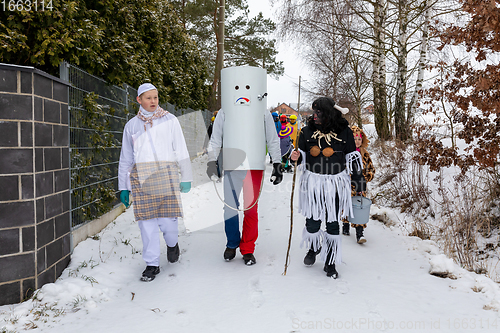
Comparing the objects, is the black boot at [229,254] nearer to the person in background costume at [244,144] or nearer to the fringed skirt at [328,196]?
the person in background costume at [244,144]

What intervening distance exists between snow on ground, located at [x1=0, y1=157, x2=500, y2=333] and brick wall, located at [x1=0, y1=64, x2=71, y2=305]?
0.19 metres

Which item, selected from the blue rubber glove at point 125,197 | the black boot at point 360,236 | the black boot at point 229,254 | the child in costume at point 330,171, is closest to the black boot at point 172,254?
the black boot at point 229,254

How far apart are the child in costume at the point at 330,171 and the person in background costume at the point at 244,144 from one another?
418 millimetres

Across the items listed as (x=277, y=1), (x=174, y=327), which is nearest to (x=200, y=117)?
(x=277, y=1)

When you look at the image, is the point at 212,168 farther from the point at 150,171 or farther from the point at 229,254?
the point at 229,254

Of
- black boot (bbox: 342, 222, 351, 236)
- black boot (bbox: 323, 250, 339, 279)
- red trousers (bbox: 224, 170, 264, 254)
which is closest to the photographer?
black boot (bbox: 323, 250, 339, 279)

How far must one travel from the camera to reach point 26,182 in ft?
8.64

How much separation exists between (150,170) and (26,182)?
1.03 m

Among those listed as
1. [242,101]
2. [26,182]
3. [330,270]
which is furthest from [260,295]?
[26,182]

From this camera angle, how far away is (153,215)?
330cm

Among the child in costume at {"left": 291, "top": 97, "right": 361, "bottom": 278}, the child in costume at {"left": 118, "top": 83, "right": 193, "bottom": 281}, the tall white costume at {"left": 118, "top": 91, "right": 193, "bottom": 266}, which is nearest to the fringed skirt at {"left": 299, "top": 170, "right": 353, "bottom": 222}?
the child in costume at {"left": 291, "top": 97, "right": 361, "bottom": 278}

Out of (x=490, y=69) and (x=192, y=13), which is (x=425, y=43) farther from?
(x=192, y=13)

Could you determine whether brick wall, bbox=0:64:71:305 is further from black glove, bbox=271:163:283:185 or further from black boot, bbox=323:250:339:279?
black boot, bbox=323:250:339:279

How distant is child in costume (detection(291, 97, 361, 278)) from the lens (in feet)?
10.8
